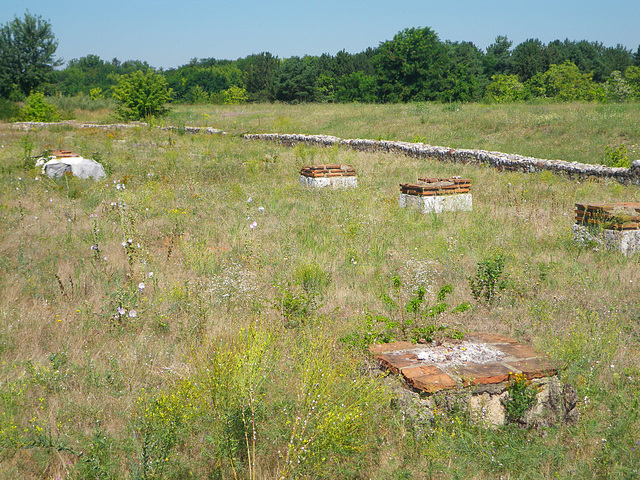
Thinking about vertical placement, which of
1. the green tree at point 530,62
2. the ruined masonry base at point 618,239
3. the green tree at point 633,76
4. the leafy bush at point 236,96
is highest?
the green tree at point 530,62

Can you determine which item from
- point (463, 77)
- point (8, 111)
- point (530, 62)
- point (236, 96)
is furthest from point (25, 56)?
point (530, 62)

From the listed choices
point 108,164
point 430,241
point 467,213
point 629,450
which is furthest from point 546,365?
point 108,164

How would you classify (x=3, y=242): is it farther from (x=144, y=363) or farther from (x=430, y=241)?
(x=430, y=241)

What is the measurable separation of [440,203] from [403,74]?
4592 centimetres

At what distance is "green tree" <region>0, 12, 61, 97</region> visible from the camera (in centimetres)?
4261

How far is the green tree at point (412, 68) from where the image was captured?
49.5m

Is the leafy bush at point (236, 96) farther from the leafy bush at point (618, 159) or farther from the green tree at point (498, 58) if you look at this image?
the leafy bush at point (618, 159)

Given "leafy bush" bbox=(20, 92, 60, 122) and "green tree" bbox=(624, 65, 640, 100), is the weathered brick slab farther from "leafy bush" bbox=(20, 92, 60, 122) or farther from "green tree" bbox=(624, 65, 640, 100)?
"green tree" bbox=(624, 65, 640, 100)

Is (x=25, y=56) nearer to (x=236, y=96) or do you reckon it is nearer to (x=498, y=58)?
(x=236, y=96)

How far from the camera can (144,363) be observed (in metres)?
3.50

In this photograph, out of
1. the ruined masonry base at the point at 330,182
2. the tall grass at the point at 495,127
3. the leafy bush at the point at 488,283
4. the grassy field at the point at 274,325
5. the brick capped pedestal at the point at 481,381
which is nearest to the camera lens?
the grassy field at the point at 274,325

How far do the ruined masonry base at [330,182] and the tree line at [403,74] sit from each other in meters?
21.5

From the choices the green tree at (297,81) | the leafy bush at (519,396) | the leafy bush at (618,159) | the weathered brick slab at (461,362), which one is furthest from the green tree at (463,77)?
the leafy bush at (519,396)

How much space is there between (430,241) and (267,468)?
4627 mm
